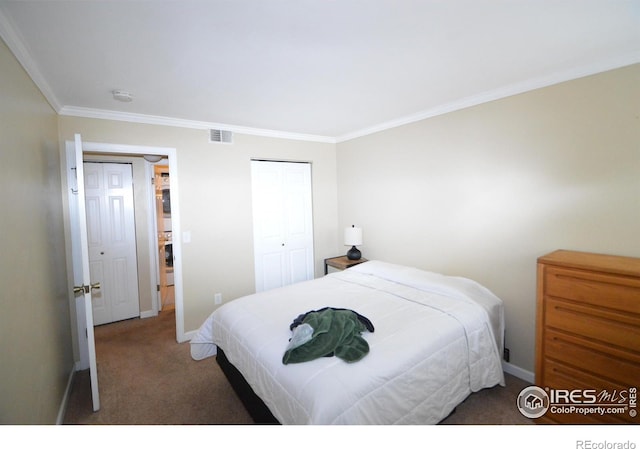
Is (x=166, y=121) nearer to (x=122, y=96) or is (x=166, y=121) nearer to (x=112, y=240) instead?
(x=122, y=96)

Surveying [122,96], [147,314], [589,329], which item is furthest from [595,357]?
[147,314]

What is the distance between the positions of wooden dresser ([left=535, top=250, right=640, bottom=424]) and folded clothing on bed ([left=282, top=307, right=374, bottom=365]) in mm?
1187

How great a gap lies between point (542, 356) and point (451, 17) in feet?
7.00

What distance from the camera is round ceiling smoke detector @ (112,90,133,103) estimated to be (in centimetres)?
224

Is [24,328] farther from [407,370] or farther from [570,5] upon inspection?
[570,5]

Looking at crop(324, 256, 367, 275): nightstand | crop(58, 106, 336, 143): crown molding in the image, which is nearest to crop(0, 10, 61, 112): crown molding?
crop(58, 106, 336, 143): crown molding

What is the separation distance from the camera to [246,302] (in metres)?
2.42

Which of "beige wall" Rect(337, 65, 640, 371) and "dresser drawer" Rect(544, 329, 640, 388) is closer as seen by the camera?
"dresser drawer" Rect(544, 329, 640, 388)

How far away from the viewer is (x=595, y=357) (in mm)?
1706

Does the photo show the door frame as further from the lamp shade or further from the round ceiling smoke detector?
the lamp shade

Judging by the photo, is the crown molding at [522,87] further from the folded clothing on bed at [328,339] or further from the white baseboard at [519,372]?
the white baseboard at [519,372]

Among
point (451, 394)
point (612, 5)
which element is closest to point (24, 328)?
point (451, 394)

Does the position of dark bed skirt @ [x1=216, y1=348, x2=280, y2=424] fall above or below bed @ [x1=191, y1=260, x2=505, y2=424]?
below

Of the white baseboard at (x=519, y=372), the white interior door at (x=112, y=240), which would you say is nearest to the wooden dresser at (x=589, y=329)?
the white baseboard at (x=519, y=372)
